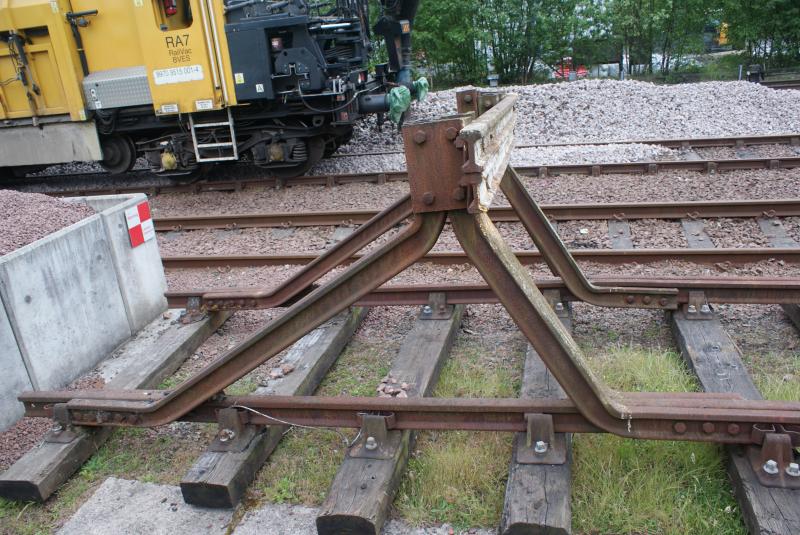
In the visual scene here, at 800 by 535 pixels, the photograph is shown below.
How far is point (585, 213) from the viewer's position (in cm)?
736

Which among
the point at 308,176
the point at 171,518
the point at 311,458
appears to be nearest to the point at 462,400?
the point at 311,458

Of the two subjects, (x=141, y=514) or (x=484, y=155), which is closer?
(x=484, y=155)

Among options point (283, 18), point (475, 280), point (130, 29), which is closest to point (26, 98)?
point (130, 29)

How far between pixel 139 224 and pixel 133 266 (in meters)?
0.35

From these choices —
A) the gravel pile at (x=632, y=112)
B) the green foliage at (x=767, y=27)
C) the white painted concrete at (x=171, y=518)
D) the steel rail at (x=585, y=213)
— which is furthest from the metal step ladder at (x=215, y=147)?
the green foliage at (x=767, y=27)

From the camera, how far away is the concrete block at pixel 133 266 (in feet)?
16.8

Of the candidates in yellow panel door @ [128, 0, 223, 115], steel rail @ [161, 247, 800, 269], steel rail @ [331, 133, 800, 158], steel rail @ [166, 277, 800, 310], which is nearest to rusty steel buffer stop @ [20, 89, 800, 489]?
steel rail @ [166, 277, 800, 310]

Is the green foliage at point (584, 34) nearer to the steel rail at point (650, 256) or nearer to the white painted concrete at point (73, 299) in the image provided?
the steel rail at point (650, 256)

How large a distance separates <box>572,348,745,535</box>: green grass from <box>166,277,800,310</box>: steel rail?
149cm

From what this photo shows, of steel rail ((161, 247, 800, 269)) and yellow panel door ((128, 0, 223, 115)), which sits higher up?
yellow panel door ((128, 0, 223, 115))

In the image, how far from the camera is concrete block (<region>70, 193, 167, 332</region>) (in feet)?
16.8

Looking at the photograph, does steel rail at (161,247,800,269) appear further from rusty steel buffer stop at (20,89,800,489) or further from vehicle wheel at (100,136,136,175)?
vehicle wheel at (100,136,136,175)

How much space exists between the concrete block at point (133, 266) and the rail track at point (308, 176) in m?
4.62

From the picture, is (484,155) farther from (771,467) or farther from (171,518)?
(171,518)
